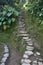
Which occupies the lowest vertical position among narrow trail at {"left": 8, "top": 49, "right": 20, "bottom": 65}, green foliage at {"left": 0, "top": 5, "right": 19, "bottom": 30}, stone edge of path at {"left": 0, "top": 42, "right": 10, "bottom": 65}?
narrow trail at {"left": 8, "top": 49, "right": 20, "bottom": 65}

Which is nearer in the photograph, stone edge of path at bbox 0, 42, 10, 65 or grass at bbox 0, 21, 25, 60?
stone edge of path at bbox 0, 42, 10, 65

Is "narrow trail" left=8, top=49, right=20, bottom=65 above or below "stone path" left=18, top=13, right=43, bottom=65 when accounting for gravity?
below

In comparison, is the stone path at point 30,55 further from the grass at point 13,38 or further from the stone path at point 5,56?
the stone path at point 5,56

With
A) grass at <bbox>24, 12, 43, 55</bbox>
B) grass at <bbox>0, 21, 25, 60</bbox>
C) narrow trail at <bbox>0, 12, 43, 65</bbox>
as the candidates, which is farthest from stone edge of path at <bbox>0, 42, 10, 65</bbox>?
grass at <bbox>24, 12, 43, 55</bbox>

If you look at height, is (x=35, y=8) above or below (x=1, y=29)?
above

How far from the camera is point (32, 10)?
9594 millimetres

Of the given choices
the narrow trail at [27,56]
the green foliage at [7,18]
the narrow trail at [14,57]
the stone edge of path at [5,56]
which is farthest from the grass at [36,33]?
the green foliage at [7,18]

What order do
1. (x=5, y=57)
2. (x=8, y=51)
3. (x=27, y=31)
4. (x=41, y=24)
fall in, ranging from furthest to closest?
(x=27, y=31) → (x=41, y=24) → (x=8, y=51) → (x=5, y=57)

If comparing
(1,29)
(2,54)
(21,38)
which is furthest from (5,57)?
(1,29)

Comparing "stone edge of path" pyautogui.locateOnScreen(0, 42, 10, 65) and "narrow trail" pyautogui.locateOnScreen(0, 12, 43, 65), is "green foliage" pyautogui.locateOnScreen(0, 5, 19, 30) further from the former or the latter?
"stone edge of path" pyautogui.locateOnScreen(0, 42, 10, 65)

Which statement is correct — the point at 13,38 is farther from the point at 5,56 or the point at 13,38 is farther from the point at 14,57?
the point at 5,56

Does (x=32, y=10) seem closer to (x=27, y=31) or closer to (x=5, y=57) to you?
(x=27, y=31)

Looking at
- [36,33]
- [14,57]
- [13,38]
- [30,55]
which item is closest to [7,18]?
[13,38]

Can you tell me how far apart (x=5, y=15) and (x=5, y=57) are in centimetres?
411
